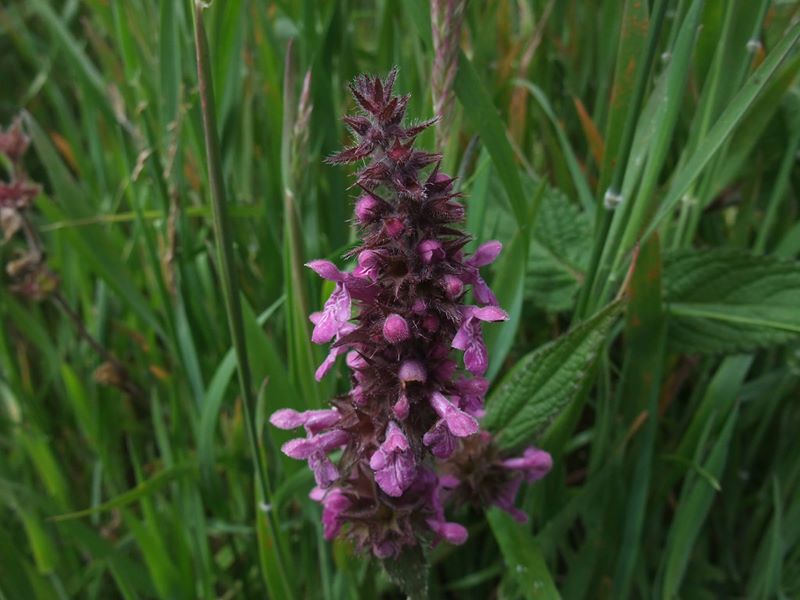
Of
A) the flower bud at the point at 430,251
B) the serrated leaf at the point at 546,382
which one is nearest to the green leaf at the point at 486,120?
the serrated leaf at the point at 546,382

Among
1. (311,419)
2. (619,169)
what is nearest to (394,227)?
Result: (311,419)

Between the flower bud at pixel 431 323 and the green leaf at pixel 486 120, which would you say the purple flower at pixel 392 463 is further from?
the green leaf at pixel 486 120

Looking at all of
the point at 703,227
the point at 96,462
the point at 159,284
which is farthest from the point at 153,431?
the point at 703,227

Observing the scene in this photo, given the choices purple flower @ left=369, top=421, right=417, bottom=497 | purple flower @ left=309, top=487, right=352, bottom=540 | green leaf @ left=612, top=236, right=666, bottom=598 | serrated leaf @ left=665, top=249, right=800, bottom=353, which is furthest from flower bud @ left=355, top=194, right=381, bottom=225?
serrated leaf @ left=665, top=249, right=800, bottom=353

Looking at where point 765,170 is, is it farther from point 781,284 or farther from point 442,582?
point 442,582

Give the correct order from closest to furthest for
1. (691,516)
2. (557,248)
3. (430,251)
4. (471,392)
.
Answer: (430,251)
(471,392)
(691,516)
(557,248)

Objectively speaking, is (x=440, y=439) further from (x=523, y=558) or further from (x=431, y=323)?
(x=523, y=558)

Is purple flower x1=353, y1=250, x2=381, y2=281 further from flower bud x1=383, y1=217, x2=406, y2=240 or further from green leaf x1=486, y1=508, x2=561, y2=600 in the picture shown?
green leaf x1=486, y1=508, x2=561, y2=600
